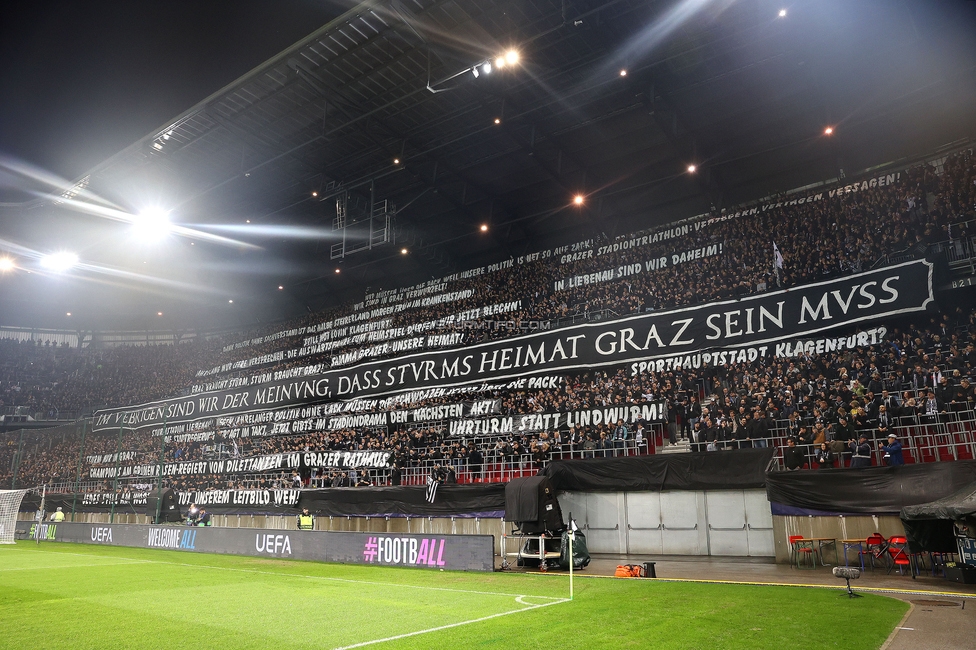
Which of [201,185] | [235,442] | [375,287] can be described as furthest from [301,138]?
[235,442]

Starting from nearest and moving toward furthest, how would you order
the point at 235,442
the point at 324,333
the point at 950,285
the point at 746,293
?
the point at 950,285, the point at 746,293, the point at 235,442, the point at 324,333

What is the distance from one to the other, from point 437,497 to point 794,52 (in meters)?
19.6

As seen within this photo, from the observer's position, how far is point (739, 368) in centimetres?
2094

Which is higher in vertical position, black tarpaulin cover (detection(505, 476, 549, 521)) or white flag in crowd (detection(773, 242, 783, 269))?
white flag in crowd (detection(773, 242, 783, 269))

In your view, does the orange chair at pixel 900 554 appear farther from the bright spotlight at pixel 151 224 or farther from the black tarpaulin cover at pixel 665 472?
the bright spotlight at pixel 151 224

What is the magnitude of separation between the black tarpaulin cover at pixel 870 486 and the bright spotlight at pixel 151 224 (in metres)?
29.8

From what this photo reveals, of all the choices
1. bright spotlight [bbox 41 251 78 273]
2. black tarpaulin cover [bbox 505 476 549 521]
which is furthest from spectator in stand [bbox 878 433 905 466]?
bright spotlight [bbox 41 251 78 273]

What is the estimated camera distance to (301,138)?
25.6 metres

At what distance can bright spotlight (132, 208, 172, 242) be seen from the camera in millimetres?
30828

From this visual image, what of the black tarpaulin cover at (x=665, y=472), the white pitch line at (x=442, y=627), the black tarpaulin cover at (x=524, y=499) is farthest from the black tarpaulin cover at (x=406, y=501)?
the white pitch line at (x=442, y=627)

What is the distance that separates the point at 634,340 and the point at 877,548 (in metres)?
10.4

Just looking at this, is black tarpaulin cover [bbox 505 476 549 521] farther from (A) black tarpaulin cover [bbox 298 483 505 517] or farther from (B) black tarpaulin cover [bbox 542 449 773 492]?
(A) black tarpaulin cover [bbox 298 483 505 517]

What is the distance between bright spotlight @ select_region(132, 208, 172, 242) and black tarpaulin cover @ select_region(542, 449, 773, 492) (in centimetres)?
2356

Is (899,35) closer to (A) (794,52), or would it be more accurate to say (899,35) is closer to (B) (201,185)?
(A) (794,52)
